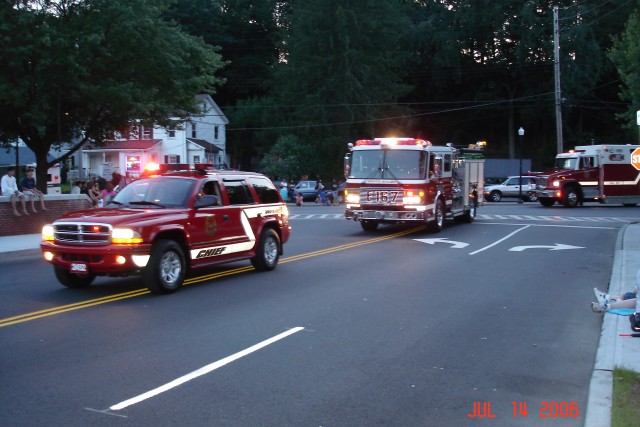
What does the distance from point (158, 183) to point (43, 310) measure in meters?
3.21

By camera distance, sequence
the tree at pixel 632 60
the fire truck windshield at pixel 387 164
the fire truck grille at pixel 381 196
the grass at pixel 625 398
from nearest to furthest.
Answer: the grass at pixel 625 398, the fire truck grille at pixel 381 196, the fire truck windshield at pixel 387 164, the tree at pixel 632 60

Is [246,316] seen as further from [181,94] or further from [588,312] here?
[181,94]

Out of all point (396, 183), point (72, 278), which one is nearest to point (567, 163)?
point (396, 183)

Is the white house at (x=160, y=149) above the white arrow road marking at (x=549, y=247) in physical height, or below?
above

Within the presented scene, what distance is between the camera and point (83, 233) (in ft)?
34.2

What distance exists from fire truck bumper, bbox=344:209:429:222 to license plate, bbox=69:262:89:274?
11.8 metres

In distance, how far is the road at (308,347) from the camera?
18.7 feet

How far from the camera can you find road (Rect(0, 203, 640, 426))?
18.7 feet

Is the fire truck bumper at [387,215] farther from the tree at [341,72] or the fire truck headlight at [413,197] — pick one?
the tree at [341,72]

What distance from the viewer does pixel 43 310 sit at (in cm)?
961

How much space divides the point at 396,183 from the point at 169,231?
11.0 m

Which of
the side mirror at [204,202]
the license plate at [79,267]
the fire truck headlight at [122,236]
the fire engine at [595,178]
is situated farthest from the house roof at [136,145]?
the fire truck headlight at [122,236]

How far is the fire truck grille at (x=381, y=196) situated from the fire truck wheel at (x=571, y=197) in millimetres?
19242

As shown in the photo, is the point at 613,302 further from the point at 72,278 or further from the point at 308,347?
the point at 72,278
